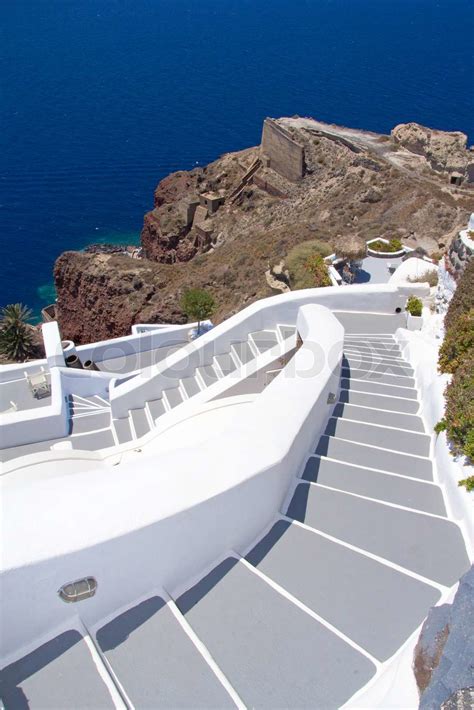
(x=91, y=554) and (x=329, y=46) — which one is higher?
(x=329, y=46)

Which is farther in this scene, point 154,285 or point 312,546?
point 154,285

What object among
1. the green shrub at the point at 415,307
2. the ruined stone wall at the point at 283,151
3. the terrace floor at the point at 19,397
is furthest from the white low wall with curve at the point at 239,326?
the ruined stone wall at the point at 283,151

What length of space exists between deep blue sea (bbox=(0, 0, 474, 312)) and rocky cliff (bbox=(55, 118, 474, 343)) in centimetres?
1086

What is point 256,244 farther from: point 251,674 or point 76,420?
point 251,674

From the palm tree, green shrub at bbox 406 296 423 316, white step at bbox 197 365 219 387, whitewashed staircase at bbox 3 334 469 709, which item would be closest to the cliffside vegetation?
whitewashed staircase at bbox 3 334 469 709

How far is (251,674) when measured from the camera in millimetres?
3830

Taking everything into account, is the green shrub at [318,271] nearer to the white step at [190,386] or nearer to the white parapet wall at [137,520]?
the white step at [190,386]

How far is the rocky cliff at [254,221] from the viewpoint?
2631 centimetres

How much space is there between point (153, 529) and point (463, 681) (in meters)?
2.31

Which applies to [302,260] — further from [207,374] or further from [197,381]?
[197,381]

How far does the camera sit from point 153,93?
92.8m

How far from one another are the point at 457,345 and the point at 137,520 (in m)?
5.70

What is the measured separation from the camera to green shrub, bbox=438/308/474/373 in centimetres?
765

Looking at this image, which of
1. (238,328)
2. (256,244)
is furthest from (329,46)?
(238,328)
